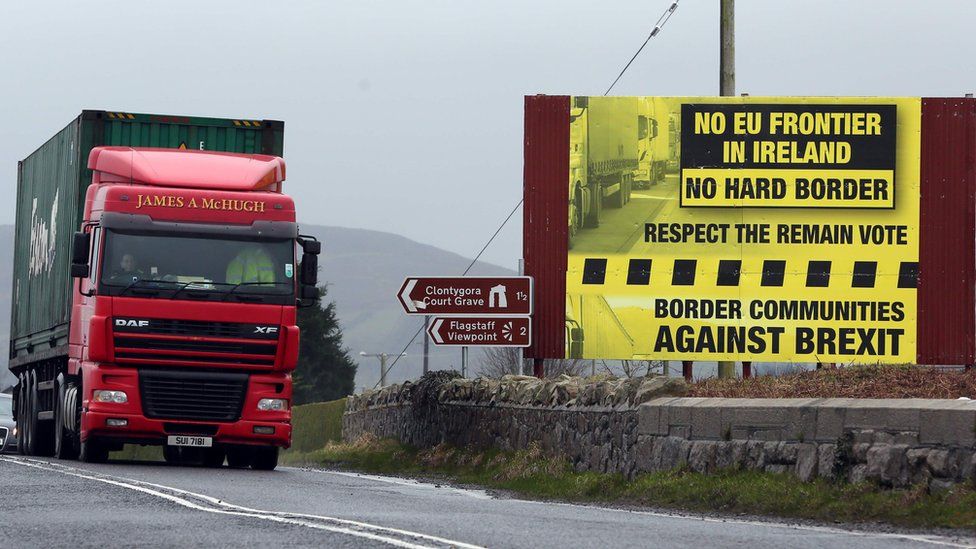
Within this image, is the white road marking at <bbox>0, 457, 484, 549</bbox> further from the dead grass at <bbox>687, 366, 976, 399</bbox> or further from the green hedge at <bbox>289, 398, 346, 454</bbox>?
the green hedge at <bbox>289, 398, 346, 454</bbox>

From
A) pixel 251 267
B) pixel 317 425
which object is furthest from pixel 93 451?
pixel 317 425

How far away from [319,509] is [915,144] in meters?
13.6

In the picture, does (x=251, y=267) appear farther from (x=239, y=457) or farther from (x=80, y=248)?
(x=239, y=457)

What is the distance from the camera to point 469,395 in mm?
24438

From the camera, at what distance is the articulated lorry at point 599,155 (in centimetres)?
2414

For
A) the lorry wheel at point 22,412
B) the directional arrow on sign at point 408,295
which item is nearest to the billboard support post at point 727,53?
the directional arrow on sign at point 408,295

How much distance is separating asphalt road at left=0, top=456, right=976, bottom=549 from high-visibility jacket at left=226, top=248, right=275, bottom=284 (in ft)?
11.5

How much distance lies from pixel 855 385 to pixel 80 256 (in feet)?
29.3

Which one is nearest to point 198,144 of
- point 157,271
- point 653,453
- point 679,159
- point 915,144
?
point 157,271

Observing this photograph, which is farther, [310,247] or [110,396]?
[310,247]

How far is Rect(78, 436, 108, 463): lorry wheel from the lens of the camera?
21.1m

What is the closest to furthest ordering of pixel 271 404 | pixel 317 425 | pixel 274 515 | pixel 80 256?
pixel 274 515 < pixel 80 256 < pixel 271 404 < pixel 317 425

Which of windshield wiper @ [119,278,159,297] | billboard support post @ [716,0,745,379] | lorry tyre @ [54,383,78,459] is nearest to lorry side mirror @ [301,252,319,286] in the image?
windshield wiper @ [119,278,159,297]

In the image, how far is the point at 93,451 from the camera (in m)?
21.3
